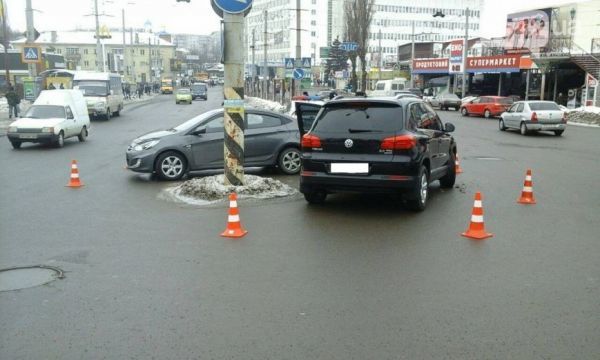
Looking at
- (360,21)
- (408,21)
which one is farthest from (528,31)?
(408,21)

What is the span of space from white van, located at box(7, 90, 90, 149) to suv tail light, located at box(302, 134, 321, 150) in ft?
42.2

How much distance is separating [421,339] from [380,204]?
17.8ft

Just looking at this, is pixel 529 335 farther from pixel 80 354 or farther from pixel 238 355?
pixel 80 354

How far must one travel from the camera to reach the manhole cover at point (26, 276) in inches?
226

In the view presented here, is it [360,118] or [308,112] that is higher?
[360,118]

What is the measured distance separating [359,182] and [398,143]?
0.79 m

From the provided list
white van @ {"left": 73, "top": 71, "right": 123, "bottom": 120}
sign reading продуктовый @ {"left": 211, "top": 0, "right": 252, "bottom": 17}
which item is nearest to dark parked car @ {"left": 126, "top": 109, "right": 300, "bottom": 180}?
sign reading продуктовый @ {"left": 211, "top": 0, "right": 252, "bottom": 17}

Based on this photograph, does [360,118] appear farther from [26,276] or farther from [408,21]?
[408,21]

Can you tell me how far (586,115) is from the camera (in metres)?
34.8

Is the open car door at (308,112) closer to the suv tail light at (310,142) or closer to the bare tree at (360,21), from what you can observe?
the suv tail light at (310,142)

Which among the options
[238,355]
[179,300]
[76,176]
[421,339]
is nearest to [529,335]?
[421,339]

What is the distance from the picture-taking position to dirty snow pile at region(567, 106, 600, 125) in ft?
111

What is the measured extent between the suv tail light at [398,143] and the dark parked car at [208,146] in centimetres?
471

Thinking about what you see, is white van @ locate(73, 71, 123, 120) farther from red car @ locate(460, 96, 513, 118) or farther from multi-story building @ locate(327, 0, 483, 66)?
multi-story building @ locate(327, 0, 483, 66)
